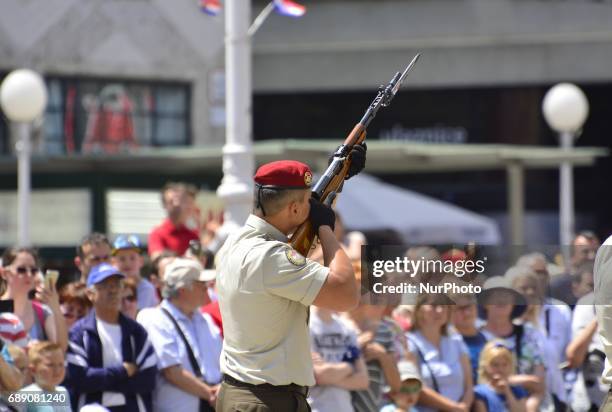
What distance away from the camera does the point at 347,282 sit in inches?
216

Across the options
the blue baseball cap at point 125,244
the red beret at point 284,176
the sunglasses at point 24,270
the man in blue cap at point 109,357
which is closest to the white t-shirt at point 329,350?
the man in blue cap at point 109,357

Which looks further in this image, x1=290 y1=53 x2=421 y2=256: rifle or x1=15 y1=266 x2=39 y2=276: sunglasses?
x1=15 y1=266 x2=39 y2=276: sunglasses

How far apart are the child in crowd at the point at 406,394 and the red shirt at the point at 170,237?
2972 millimetres

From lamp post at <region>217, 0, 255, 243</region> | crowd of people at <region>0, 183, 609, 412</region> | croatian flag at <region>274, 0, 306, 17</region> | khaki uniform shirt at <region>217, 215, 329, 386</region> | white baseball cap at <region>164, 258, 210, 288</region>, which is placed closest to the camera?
khaki uniform shirt at <region>217, 215, 329, 386</region>

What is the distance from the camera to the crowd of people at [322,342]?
7406mm

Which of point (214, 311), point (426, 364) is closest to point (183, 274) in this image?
point (214, 311)

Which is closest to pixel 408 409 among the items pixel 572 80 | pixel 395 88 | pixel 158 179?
pixel 395 88

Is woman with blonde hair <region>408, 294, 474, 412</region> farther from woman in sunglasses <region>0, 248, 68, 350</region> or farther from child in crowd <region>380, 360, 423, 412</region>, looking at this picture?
woman in sunglasses <region>0, 248, 68, 350</region>

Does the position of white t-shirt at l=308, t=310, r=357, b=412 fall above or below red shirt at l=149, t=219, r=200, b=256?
below

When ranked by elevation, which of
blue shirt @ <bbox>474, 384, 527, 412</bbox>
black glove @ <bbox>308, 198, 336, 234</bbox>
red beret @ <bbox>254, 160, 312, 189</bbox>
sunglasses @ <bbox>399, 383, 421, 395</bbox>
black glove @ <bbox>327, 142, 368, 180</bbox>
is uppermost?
black glove @ <bbox>327, 142, 368, 180</bbox>

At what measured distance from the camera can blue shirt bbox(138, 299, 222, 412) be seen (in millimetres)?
7984

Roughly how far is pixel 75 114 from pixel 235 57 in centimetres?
1426

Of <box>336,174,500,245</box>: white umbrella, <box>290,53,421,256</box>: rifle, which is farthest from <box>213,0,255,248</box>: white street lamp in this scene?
<box>336,174,500,245</box>: white umbrella

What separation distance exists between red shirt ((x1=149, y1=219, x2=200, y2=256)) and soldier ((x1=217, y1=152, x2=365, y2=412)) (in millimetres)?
5366
